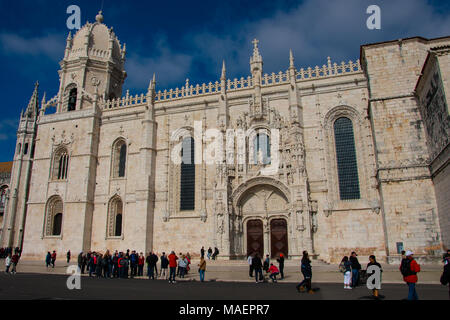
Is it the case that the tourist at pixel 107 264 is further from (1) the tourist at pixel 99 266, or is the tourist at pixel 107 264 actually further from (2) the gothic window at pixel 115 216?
(2) the gothic window at pixel 115 216

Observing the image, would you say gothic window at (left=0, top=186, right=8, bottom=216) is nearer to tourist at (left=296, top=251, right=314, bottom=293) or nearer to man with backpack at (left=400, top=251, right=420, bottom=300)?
tourist at (left=296, top=251, right=314, bottom=293)

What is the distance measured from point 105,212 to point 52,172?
698cm

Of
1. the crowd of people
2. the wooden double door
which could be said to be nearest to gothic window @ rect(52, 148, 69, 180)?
the crowd of people

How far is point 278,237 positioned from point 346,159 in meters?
7.39

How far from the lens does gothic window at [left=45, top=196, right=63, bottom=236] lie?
30.2 m

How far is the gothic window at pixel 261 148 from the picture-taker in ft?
84.7

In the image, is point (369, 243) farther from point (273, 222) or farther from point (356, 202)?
point (273, 222)

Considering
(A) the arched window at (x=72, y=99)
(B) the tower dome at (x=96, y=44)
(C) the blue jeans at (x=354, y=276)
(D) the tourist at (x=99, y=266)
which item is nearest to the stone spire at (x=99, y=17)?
(B) the tower dome at (x=96, y=44)

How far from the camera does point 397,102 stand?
69.6 feet

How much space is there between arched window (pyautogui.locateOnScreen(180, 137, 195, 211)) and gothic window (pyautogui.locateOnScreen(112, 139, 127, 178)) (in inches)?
220

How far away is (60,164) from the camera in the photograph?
104 ft

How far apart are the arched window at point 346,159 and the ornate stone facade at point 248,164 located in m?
0.36

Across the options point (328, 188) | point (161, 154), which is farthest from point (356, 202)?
point (161, 154)
